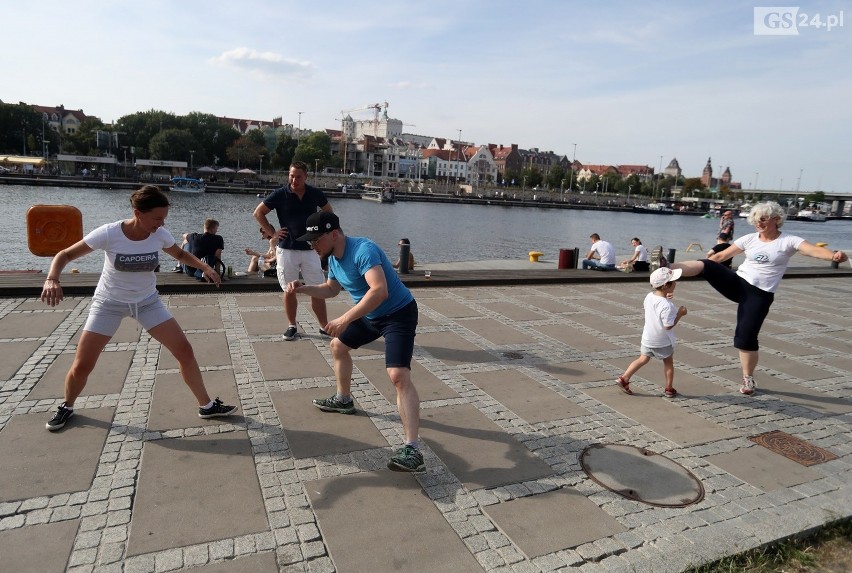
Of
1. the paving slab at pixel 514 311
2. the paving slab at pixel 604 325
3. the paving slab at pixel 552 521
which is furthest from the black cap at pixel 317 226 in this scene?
the paving slab at pixel 604 325

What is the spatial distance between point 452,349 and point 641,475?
3.26m

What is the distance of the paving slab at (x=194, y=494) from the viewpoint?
10.5ft

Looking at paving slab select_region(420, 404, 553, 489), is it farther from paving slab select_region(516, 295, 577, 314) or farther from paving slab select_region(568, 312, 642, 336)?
paving slab select_region(516, 295, 577, 314)

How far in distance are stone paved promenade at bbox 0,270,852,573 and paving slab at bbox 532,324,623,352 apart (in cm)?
14

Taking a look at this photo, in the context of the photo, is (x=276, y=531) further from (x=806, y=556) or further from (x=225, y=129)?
(x=225, y=129)

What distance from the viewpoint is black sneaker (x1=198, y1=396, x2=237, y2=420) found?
468 cm

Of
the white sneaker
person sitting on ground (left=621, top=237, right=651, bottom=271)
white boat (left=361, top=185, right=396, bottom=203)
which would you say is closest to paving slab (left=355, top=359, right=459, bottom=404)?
the white sneaker

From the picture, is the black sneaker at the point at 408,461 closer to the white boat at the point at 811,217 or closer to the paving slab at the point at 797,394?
the paving slab at the point at 797,394

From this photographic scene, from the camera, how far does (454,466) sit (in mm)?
4172

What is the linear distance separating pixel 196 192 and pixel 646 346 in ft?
274

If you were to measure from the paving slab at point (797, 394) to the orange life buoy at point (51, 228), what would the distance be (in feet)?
34.4

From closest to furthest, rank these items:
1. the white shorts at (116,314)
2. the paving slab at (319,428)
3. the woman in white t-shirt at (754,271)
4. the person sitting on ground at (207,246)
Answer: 1. the white shorts at (116,314)
2. the paving slab at (319,428)
3. the woman in white t-shirt at (754,271)
4. the person sitting on ground at (207,246)

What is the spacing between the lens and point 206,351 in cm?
641

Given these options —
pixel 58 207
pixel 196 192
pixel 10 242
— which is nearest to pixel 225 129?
pixel 196 192
